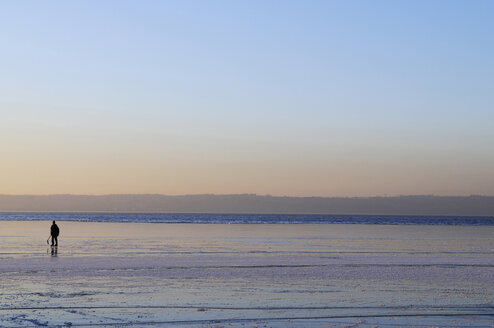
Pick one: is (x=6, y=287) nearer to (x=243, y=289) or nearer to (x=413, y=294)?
(x=243, y=289)

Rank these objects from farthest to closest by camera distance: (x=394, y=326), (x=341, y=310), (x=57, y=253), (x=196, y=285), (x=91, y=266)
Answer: (x=57, y=253)
(x=91, y=266)
(x=196, y=285)
(x=341, y=310)
(x=394, y=326)

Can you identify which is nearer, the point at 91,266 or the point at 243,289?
the point at 243,289

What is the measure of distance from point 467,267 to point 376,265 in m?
3.75

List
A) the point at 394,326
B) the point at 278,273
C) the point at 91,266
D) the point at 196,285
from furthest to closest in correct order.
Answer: the point at 91,266
the point at 278,273
the point at 196,285
the point at 394,326

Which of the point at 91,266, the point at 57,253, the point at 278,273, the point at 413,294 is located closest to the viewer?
the point at 413,294

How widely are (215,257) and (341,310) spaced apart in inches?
555

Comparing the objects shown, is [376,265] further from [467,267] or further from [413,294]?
[413,294]

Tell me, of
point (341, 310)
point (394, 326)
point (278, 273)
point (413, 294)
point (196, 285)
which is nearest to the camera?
point (394, 326)

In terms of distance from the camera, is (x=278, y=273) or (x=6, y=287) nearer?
(x=6, y=287)

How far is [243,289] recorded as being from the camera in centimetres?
1792

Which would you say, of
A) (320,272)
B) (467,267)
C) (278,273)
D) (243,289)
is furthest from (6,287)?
(467,267)

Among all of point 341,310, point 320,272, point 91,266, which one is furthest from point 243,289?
point 91,266

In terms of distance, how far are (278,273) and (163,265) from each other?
5201 millimetres

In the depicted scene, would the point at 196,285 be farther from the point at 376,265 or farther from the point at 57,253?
the point at 57,253
